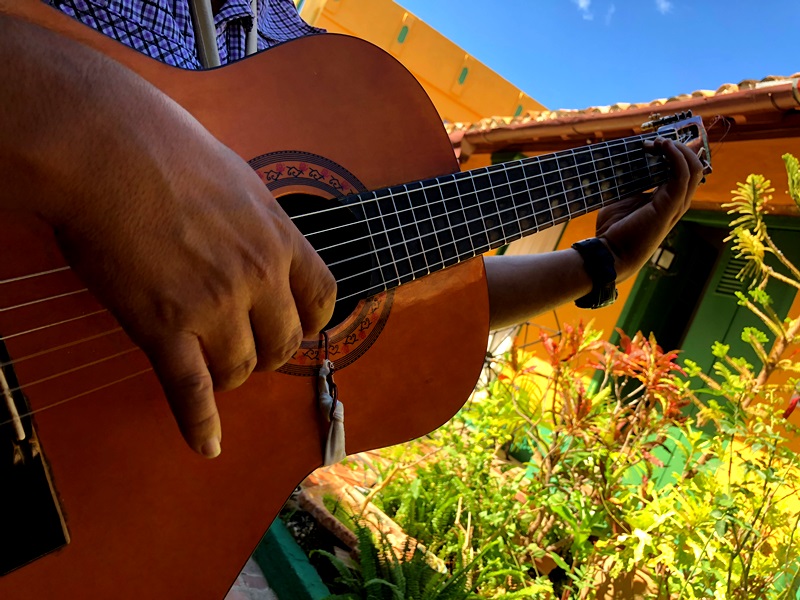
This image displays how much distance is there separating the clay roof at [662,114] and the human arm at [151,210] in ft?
7.03

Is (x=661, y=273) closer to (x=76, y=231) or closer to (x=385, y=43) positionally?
(x=76, y=231)

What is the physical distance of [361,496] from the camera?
9.68 ft

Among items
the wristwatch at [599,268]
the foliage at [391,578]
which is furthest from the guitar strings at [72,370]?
the foliage at [391,578]

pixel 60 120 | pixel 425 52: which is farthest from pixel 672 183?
pixel 425 52

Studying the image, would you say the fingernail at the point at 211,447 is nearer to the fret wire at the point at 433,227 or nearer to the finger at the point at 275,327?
the finger at the point at 275,327

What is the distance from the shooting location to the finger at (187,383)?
1.96 feet

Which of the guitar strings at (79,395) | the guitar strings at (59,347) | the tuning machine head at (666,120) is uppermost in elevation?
the tuning machine head at (666,120)

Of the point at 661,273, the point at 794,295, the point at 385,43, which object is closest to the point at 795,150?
the point at 794,295

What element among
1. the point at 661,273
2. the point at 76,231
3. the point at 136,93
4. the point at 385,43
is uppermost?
the point at 385,43

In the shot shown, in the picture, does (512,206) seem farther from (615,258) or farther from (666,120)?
(666,120)

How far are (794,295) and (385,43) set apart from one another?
9285mm

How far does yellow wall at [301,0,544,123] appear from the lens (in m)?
10.8

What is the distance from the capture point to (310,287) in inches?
27.4

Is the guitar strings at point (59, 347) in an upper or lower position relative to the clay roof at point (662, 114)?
lower
